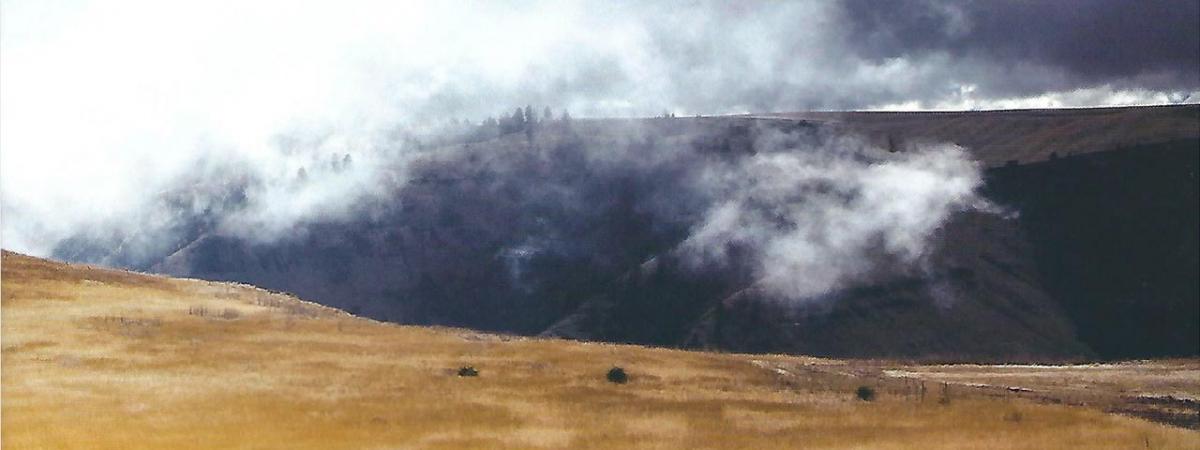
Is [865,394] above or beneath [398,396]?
above

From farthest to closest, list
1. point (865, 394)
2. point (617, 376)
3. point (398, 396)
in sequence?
point (617, 376)
point (865, 394)
point (398, 396)

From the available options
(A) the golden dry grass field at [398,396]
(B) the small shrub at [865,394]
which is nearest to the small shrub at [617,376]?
(A) the golden dry grass field at [398,396]

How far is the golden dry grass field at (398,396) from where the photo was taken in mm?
25531

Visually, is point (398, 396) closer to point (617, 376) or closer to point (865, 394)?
point (617, 376)

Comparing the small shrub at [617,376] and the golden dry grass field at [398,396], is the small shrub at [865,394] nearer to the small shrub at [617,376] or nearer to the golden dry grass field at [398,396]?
the golden dry grass field at [398,396]

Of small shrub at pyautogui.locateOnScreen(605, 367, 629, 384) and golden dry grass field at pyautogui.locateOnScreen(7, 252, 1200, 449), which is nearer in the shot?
golden dry grass field at pyautogui.locateOnScreen(7, 252, 1200, 449)

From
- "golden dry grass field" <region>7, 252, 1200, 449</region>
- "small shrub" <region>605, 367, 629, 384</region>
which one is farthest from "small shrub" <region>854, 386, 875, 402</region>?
"small shrub" <region>605, 367, 629, 384</region>

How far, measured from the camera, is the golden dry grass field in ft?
83.8

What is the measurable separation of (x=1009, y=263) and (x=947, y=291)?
20.1 metres

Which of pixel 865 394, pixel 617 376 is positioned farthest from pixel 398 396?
pixel 865 394

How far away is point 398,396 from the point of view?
100 feet

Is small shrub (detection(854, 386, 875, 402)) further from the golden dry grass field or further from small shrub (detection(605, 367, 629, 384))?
small shrub (detection(605, 367, 629, 384))

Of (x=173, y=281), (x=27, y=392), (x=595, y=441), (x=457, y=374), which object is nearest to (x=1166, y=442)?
(x=595, y=441)

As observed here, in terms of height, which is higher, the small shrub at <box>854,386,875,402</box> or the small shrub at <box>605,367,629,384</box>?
the small shrub at <box>605,367,629,384</box>
